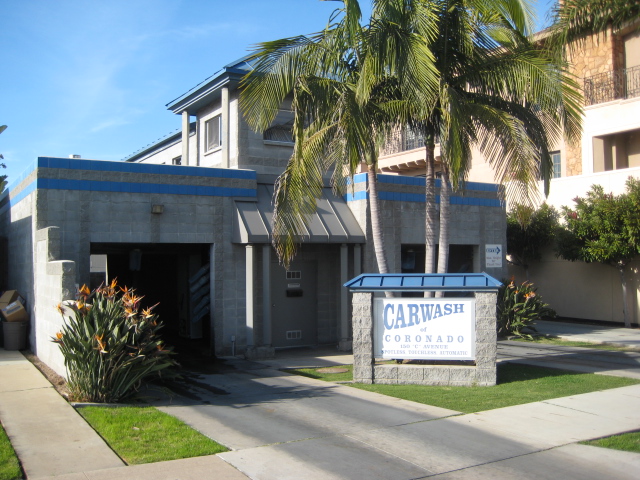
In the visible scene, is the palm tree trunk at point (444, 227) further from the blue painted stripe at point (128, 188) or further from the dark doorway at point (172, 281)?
the dark doorway at point (172, 281)

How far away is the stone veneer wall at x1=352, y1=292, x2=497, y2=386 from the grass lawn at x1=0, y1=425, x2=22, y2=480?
19.4 feet

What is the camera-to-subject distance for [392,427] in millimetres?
7863

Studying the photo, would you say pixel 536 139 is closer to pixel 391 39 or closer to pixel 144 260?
pixel 391 39

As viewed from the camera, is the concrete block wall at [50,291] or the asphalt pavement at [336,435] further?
the concrete block wall at [50,291]

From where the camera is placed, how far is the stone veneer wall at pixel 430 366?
1052 centimetres

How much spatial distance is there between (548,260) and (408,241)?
27.1ft

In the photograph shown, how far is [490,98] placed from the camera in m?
12.0

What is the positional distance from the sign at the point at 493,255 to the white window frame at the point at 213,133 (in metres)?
8.67

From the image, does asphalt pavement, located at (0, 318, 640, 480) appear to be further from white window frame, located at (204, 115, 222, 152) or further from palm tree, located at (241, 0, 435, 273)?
white window frame, located at (204, 115, 222, 152)

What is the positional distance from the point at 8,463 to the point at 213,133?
13641 millimetres

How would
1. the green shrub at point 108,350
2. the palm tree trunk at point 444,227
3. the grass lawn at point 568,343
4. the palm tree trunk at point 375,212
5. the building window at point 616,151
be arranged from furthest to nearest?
1. the building window at point 616,151
2. the grass lawn at point 568,343
3. the palm tree trunk at point 375,212
4. the palm tree trunk at point 444,227
5. the green shrub at point 108,350

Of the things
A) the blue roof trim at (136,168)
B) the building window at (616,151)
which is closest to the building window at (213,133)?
the blue roof trim at (136,168)

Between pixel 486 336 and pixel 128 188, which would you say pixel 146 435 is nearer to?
pixel 486 336

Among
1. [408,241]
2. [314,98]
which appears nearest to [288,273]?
[408,241]
